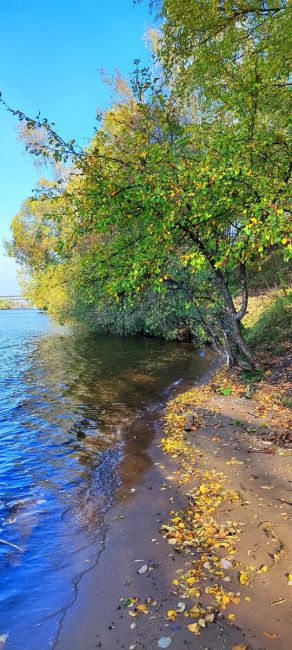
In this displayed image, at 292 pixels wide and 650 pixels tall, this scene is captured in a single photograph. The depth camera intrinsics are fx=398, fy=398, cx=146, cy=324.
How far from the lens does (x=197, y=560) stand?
492 centimetres

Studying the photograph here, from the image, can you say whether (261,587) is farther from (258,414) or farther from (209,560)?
(258,414)

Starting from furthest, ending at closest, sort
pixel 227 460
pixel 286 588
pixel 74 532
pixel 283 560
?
1. pixel 227 460
2. pixel 74 532
3. pixel 283 560
4. pixel 286 588

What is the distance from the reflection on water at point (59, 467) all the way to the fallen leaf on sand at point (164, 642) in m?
1.27

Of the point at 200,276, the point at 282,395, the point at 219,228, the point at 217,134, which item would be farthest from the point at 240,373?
the point at 217,134

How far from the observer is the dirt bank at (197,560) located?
3922 mm

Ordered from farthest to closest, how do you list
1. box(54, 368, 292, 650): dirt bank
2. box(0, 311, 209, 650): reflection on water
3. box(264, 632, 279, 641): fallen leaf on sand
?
box(0, 311, 209, 650): reflection on water
box(54, 368, 292, 650): dirt bank
box(264, 632, 279, 641): fallen leaf on sand

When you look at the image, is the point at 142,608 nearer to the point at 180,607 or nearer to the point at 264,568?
the point at 180,607

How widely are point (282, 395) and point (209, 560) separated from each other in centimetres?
615

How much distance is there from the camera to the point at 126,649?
383 cm

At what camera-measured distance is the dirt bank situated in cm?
392

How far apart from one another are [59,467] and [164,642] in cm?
586

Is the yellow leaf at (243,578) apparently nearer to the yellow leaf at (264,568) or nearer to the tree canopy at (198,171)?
the yellow leaf at (264,568)

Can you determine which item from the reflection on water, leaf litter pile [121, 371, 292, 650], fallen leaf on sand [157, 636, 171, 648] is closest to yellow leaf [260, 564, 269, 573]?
leaf litter pile [121, 371, 292, 650]

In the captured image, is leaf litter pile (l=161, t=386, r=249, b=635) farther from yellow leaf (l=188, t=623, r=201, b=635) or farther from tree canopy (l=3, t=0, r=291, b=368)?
tree canopy (l=3, t=0, r=291, b=368)
